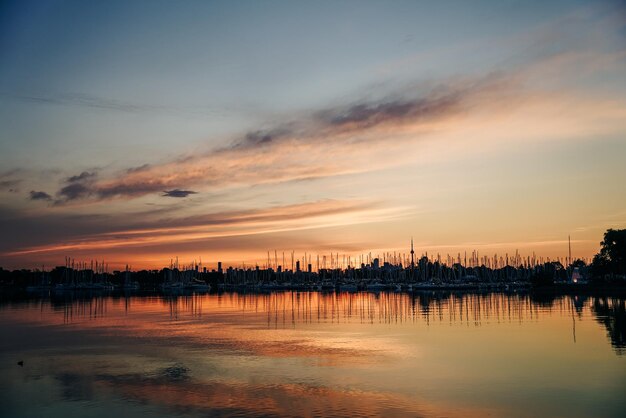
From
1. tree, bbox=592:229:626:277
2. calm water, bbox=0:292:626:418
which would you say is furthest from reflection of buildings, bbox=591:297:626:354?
tree, bbox=592:229:626:277

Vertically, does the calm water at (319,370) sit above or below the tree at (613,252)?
below

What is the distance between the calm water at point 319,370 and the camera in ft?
106

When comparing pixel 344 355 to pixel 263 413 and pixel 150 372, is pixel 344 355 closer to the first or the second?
pixel 150 372

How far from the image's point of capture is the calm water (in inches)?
1268

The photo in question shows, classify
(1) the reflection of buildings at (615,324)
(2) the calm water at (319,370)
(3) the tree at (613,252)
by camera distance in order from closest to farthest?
(2) the calm water at (319,370) → (1) the reflection of buildings at (615,324) → (3) the tree at (613,252)

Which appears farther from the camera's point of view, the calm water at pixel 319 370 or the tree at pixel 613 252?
the tree at pixel 613 252

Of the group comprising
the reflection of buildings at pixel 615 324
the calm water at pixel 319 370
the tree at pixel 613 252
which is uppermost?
the tree at pixel 613 252

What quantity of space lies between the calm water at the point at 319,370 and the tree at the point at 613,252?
83.5 m

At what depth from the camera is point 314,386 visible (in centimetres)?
3681

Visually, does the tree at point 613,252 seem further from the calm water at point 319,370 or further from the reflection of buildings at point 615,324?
the calm water at point 319,370

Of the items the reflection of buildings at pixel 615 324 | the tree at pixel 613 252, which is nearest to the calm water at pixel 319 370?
the reflection of buildings at pixel 615 324

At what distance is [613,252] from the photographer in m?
151

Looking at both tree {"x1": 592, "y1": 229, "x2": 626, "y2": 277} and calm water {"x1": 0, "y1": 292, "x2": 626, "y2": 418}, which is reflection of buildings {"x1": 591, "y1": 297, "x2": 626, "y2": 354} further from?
tree {"x1": 592, "y1": 229, "x2": 626, "y2": 277}

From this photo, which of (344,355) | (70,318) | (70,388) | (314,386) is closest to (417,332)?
(344,355)
